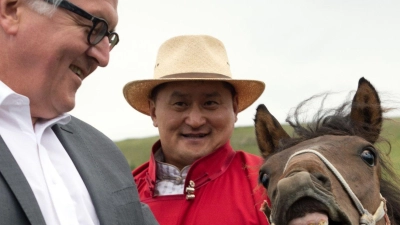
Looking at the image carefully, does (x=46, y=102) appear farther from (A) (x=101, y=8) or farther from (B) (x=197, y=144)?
(B) (x=197, y=144)

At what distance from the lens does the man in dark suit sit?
8.15 ft

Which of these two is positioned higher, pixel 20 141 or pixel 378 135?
pixel 20 141

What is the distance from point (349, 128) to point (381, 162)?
0.31 metres

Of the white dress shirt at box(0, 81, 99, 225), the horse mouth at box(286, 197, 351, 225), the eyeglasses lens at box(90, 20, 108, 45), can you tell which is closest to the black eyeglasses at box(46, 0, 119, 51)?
the eyeglasses lens at box(90, 20, 108, 45)

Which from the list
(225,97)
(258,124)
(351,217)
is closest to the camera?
(351,217)

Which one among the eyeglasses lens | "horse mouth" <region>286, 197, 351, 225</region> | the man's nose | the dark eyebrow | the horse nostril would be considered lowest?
the man's nose

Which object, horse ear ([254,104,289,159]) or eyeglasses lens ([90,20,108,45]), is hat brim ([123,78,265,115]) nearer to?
horse ear ([254,104,289,159])

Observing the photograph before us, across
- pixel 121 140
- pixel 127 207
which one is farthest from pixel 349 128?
pixel 121 140

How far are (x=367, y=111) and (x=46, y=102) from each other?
2407 millimetres

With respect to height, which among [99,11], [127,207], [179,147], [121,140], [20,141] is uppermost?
[99,11]

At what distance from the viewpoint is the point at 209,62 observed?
513 centimetres

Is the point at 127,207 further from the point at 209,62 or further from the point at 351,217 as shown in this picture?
the point at 209,62

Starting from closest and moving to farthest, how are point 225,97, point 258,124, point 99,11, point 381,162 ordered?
1. point 99,11
2. point 381,162
3. point 258,124
4. point 225,97

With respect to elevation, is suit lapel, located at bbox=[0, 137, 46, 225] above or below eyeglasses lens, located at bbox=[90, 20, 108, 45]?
below
